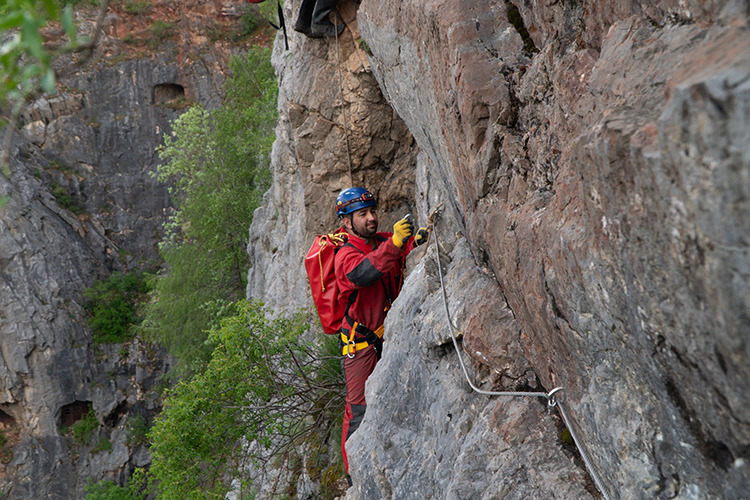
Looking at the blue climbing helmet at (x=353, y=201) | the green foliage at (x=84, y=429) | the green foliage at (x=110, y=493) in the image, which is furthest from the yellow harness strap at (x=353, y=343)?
the green foliage at (x=84, y=429)

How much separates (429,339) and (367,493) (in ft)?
3.93

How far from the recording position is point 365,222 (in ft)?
16.2

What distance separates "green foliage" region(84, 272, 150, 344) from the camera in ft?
69.8

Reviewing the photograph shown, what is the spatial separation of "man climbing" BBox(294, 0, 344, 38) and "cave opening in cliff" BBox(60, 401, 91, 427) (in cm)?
1934

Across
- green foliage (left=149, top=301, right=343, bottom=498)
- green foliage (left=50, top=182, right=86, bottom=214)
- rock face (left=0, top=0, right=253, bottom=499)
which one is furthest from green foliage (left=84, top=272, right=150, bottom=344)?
green foliage (left=149, top=301, right=343, bottom=498)

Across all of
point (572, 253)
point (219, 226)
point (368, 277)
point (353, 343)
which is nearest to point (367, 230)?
point (368, 277)

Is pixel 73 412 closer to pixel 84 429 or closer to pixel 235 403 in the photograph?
pixel 84 429

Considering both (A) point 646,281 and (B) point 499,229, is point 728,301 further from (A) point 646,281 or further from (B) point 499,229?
(B) point 499,229

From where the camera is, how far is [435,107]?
319 cm

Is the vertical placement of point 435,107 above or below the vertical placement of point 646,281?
above

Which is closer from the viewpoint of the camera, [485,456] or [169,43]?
[485,456]

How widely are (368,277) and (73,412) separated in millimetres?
20183

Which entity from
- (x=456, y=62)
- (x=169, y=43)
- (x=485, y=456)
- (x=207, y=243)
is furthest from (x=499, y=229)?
(x=169, y=43)

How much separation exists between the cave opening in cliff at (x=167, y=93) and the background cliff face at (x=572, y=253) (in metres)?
23.1
